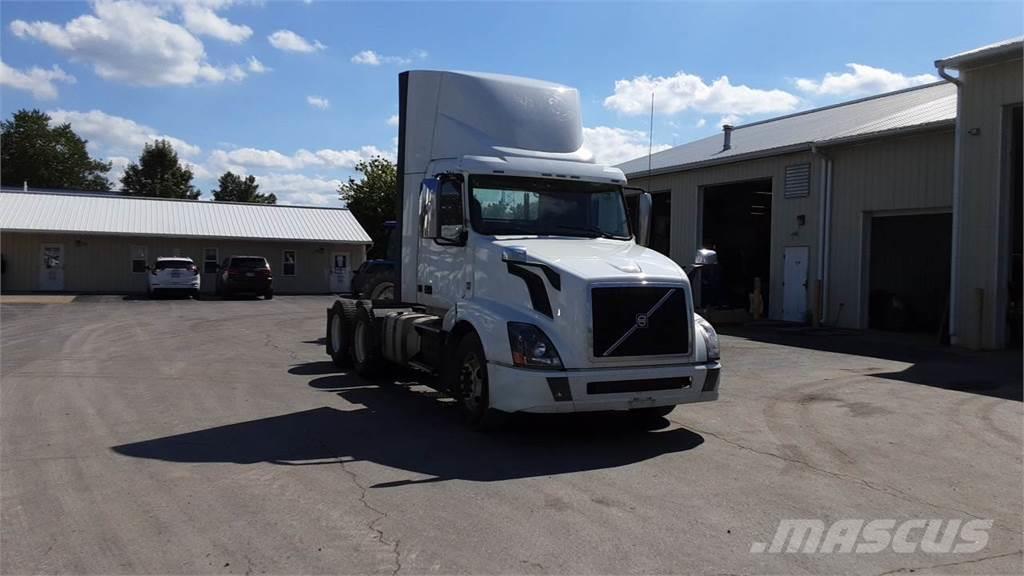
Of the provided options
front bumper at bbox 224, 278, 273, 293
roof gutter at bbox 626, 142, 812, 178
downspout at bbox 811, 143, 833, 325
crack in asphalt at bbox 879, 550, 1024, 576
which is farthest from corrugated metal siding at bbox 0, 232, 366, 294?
crack in asphalt at bbox 879, 550, 1024, 576

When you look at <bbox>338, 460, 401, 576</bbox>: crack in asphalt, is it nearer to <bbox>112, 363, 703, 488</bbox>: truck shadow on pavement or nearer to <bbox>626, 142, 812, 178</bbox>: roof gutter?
<bbox>112, 363, 703, 488</bbox>: truck shadow on pavement

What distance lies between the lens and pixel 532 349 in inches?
281

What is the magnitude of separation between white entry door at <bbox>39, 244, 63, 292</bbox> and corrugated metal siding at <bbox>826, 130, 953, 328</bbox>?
31727mm

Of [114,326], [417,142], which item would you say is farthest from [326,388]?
[114,326]

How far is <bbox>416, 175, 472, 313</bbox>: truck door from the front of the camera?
8633mm

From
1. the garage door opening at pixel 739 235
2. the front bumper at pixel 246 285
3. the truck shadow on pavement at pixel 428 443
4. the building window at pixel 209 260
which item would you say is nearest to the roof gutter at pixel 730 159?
the garage door opening at pixel 739 235

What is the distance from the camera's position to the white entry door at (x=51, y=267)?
112 feet

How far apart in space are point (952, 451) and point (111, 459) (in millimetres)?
7791

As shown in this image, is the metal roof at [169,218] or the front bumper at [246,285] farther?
the metal roof at [169,218]

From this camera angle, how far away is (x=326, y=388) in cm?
1068

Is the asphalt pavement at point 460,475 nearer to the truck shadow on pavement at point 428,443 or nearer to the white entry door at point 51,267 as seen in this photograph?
the truck shadow on pavement at point 428,443

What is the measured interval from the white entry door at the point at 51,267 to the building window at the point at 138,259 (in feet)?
9.44

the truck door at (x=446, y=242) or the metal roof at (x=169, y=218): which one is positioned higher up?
the metal roof at (x=169, y=218)

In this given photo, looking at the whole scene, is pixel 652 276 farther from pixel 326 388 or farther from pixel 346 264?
pixel 346 264
